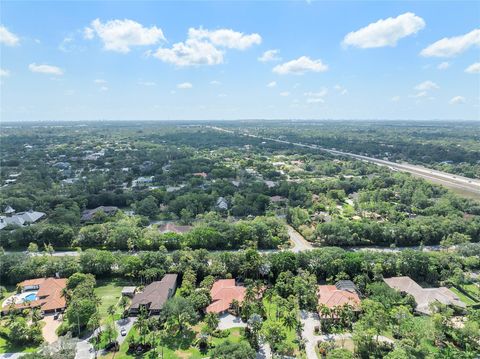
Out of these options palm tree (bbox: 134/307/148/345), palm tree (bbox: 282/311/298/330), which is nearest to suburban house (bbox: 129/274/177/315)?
palm tree (bbox: 134/307/148/345)

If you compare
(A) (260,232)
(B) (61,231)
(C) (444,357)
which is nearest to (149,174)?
(B) (61,231)

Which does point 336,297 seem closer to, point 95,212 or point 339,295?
point 339,295

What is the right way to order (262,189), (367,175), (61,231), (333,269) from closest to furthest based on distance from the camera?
(333,269), (61,231), (262,189), (367,175)

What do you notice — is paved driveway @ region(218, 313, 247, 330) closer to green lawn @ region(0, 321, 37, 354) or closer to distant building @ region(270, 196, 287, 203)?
green lawn @ region(0, 321, 37, 354)

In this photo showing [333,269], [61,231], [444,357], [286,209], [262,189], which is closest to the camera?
[444,357]

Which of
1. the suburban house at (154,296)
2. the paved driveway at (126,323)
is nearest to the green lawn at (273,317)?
the suburban house at (154,296)

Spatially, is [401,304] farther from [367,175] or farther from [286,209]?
[367,175]
